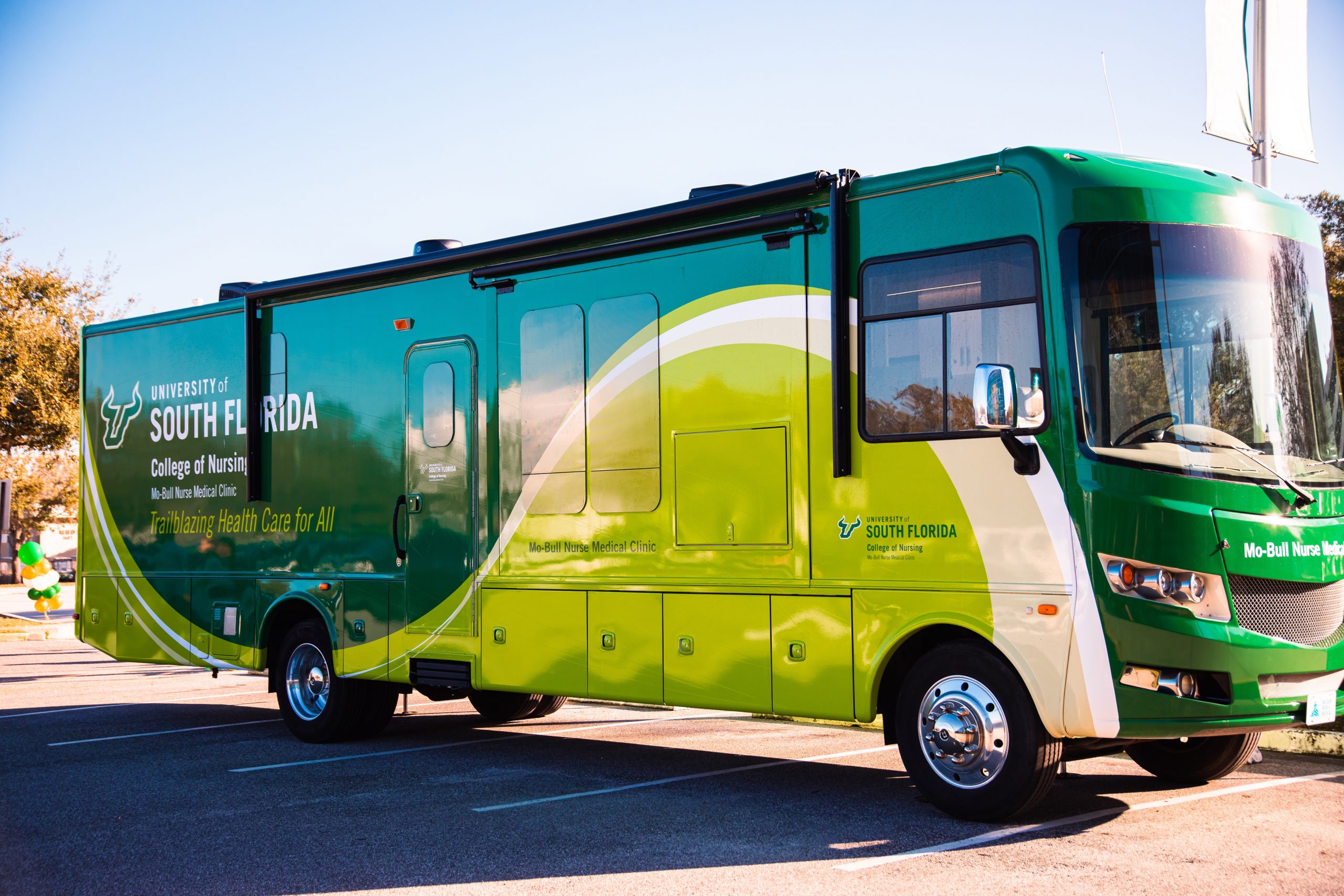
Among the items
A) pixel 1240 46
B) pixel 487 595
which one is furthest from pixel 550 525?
pixel 1240 46

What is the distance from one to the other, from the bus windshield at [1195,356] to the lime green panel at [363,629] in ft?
19.2

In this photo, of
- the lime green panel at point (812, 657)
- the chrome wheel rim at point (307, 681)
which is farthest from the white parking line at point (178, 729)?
the lime green panel at point (812, 657)

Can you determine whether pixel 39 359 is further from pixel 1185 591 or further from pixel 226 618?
pixel 1185 591

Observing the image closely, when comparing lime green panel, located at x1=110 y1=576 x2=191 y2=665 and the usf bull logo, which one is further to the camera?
the usf bull logo

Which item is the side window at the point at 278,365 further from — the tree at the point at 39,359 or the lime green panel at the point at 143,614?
the tree at the point at 39,359

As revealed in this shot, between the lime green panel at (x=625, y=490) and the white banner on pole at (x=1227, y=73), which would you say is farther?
the white banner on pole at (x=1227, y=73)

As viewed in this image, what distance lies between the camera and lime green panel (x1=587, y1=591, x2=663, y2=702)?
8.30 m

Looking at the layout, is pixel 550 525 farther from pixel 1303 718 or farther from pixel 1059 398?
pixel 1303 718

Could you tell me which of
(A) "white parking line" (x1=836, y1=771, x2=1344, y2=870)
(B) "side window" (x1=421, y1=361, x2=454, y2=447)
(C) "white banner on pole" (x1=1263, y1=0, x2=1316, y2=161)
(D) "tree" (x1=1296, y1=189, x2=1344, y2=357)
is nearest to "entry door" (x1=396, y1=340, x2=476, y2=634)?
(B) "side window" (x1=421, y1=361, x2=454, y2=447)

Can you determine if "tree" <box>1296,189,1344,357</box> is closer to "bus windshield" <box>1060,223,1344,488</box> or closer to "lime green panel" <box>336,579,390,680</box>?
"bus windshield" <box>1060,223,1344,488</box>

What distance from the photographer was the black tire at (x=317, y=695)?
1038 centimetres

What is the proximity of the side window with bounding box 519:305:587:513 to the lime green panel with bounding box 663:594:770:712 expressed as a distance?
1173mm

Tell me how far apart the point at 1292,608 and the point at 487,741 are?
6391 mm

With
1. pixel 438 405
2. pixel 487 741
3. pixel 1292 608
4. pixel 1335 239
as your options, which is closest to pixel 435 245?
pixel 438 405
